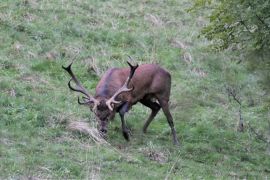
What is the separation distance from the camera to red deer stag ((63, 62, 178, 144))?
1177 cm

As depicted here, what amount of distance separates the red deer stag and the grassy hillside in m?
0.32

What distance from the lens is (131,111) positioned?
13.9 meters

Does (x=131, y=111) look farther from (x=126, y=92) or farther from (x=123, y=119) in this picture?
(x=123, y=119)

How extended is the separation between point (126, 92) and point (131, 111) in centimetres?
152

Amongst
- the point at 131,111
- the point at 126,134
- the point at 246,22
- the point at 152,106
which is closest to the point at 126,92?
the point at 126,134

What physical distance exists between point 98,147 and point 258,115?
558cm

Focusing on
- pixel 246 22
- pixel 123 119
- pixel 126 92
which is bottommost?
pixel 123 119

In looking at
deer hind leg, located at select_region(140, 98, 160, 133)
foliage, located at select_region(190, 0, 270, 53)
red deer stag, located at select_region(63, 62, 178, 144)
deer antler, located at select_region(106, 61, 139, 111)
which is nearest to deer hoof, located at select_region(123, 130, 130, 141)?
red deer stag, located at select_region(63, 62, 178, 144)

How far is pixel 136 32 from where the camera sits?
17.9 metres

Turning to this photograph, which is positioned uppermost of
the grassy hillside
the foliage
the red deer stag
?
the foliage

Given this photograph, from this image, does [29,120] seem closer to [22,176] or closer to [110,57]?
[22,176]

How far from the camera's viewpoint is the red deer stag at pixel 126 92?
38.6 ft

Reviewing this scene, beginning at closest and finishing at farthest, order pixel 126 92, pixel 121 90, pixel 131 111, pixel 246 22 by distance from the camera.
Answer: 1. pixel 246 22
2. pixel 121 90
3. pixel 126 92
4. pixel 131 111

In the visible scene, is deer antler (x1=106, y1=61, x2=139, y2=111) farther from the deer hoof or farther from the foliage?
the foliage
